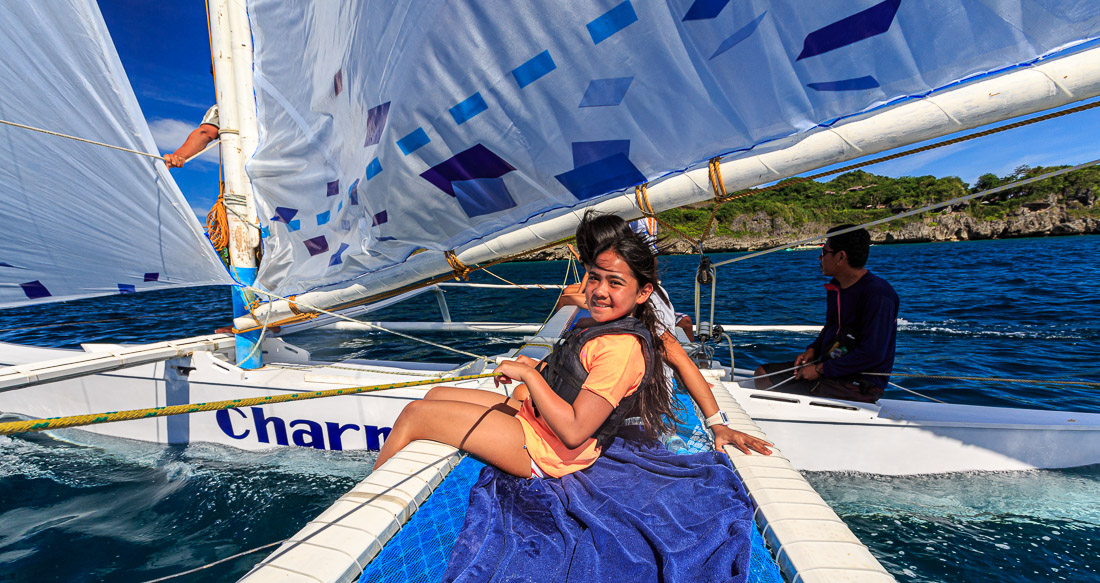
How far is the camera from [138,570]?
244 cm

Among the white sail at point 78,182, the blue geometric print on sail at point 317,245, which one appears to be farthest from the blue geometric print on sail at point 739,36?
the white sail at point 78,182

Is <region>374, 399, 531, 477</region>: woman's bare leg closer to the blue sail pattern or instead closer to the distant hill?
the blue sail pattern

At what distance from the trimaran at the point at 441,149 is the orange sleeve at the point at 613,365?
3.12 ft

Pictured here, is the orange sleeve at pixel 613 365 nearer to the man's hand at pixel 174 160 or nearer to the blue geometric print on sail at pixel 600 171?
the blue geometric print on sail at pixel 600 171

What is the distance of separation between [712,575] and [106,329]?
15501 millimetres

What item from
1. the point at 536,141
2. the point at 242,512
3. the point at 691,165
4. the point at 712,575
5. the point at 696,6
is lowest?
the point at 242,512

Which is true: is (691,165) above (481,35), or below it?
below

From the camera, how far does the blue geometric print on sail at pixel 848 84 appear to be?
1688 mm

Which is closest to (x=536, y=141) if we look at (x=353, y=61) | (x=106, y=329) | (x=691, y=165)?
(x=691, y=165)

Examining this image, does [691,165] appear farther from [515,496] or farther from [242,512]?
[242,512]

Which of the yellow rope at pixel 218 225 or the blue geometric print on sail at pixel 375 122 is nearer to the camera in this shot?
the blue geometric print on sail at pixel 375 122

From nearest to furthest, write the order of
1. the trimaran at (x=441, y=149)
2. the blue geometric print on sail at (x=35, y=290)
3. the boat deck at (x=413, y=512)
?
1. the boat deck at (x=413, y=512)
2. the trimaran at (x=441, y=149)
3. the blue geometric print on sail at (x=35, y=290)

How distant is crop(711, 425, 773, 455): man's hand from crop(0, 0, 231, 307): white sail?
3.73 m

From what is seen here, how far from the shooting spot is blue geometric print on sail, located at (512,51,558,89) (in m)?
1.94
